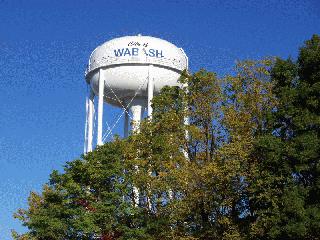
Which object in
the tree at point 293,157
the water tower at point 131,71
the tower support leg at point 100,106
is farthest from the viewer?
the water tower at point 131,71

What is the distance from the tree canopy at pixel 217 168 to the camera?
2042 cm

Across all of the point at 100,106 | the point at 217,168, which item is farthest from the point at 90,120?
the point at 217,168

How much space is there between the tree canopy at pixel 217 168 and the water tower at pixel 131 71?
1139cm

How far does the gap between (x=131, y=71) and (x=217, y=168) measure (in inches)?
680

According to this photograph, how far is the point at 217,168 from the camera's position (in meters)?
21.2

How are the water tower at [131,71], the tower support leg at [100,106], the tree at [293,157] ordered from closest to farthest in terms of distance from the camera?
the tree at [293,157] → the tower support leg at [100,106] → the water tower at [131,71]

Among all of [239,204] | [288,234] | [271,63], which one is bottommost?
[288,234]

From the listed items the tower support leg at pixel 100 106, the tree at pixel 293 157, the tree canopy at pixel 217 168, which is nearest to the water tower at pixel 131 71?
the tower support leg at pixel 100 106

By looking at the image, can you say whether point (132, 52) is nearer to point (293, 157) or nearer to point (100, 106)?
point (100, 106)

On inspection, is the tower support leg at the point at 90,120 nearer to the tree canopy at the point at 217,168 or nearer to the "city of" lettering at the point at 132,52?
the "city of" lettering at the point at 132,52

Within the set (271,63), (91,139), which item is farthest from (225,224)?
(91,139)

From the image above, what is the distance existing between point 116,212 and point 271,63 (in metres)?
8.59

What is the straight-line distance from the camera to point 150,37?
3953cm

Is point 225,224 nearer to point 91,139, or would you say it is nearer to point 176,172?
point 176,172
